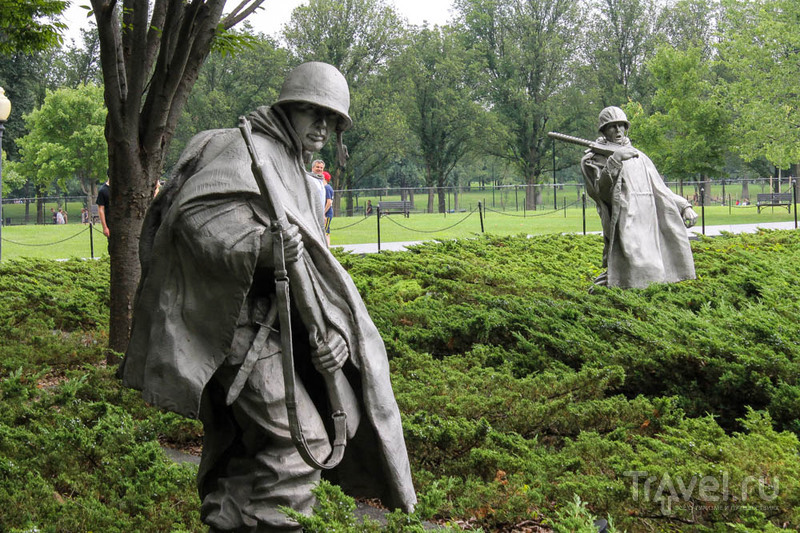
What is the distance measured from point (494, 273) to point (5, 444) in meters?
7.21

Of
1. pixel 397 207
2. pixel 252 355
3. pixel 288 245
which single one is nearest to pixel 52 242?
pixel 397 207

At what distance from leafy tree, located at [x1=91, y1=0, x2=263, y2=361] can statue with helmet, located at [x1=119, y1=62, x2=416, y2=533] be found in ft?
13.0

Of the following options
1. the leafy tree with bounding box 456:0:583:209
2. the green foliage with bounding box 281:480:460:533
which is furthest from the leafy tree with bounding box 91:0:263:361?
the leafy tree with bounding box 456:0:583:209

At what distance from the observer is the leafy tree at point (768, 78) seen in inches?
1308

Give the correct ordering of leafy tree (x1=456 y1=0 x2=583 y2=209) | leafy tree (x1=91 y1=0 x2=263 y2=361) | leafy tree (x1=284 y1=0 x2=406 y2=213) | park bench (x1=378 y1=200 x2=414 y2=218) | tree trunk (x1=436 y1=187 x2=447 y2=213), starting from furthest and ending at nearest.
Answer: leafy tree (x1=456 y1=0 x2=583 y2=209) → leafy tree (x1=284 y1=0 x2=406 y2=213) → tree trunk (x1=436 y1=187 x2=447 y2=213) → park bench (x1=378 y1=200 x2=414 y2=218) → leafy tree (x1=91 y1=0 x2=263 y2=361)

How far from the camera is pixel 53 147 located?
43.4 meters

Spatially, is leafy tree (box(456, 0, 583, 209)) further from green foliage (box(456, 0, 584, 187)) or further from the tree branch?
the tree branch

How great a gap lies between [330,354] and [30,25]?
7071 millimetres

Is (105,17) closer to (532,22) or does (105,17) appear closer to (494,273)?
→ (494,273)

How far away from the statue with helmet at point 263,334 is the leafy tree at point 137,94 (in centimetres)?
396

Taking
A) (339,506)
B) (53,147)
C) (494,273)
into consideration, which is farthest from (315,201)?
(53,147)

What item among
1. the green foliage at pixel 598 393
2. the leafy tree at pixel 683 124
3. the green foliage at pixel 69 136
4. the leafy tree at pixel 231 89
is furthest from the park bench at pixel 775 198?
→ the green foliage at pixel 69 136

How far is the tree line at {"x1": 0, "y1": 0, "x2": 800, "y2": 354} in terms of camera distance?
1431 inches

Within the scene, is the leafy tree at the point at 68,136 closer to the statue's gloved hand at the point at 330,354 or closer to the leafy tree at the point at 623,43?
the leafy tree at the point at 623,43
